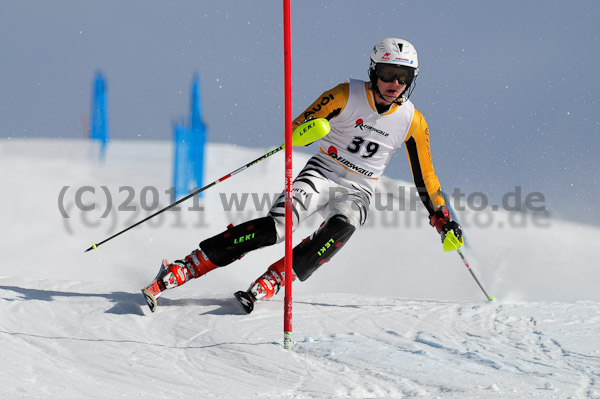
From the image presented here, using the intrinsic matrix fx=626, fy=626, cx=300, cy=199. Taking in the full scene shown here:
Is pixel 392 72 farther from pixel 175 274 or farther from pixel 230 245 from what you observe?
pixel 175 274

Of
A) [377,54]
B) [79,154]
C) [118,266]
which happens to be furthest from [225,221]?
[377,54]

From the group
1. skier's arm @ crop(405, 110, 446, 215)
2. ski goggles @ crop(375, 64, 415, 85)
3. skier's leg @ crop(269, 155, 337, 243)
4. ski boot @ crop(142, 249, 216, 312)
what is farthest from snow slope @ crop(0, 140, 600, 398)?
ski goggles @ crop(375, 64, 415, 85)

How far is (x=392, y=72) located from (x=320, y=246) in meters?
1.33

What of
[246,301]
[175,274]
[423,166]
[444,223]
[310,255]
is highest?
[423,166]

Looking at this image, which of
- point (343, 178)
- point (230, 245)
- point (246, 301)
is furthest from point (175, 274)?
point (343, 178)

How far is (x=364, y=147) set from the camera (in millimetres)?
4699

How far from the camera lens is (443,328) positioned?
12.9ft

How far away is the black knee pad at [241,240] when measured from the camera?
4309 mm

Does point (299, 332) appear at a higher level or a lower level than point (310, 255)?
lower

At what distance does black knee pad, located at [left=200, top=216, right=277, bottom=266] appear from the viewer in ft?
14.1

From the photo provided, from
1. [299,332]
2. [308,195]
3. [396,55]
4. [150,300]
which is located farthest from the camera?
[308,195]

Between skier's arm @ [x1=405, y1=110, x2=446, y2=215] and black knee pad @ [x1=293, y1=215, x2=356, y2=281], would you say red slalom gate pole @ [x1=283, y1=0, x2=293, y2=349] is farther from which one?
skier's arm @ [x1=405, y1=110, x2=446, y2=215]

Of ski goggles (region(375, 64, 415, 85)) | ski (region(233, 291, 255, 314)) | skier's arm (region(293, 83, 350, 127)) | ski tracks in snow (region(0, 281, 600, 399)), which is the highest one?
ski goggles (region(375, 64, 415, 85))

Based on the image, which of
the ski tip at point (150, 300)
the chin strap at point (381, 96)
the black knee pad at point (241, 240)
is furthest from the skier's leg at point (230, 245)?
the chin strap at point (381, 96)
